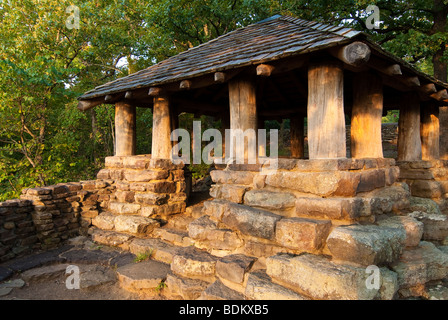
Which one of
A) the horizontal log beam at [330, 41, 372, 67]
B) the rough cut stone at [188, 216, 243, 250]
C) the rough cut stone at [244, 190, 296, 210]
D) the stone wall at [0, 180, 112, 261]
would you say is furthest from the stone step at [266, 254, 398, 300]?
the stone wall at [0, 180, 112, 261]

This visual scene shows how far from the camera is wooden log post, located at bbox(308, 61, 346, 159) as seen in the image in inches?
120

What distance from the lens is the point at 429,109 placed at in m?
5.45

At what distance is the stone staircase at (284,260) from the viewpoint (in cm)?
227

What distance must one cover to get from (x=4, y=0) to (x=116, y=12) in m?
3.69

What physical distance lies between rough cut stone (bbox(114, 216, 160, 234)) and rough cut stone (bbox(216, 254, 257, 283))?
190cm

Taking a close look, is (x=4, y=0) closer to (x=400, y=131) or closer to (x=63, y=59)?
(x=63, y=59)

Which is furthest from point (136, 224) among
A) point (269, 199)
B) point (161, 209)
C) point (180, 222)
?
point (269, 199)

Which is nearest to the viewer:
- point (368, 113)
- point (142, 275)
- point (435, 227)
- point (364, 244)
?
point (364, 244)

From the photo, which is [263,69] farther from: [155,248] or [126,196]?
[126,196]

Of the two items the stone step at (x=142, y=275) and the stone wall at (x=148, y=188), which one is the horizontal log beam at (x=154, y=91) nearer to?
the stone wall at (x=148, y=188)

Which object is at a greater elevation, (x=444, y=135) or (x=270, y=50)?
(x=270, y=50)

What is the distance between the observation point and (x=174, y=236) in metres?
4.14

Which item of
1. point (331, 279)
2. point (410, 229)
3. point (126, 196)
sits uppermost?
point (126, 196)

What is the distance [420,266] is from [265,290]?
1559 mm
